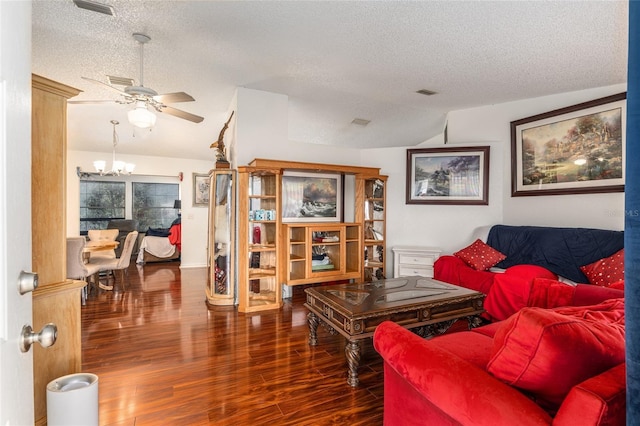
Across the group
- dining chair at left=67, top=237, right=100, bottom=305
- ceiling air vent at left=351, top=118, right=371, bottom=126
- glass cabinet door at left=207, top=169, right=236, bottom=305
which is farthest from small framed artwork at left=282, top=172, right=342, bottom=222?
dining chair at left=67, top=237, right=100, bottom=305

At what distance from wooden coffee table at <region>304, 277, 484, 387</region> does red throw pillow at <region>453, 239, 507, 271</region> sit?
1.05m

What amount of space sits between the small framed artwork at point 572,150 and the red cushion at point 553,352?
3318 mm

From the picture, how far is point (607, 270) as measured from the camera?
9.14ft

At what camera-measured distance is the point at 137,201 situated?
7.84 metres

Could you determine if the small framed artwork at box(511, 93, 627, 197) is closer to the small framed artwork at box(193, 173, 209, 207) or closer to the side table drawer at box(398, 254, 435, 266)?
the side table drawer at box(398, 254, 435, 266)

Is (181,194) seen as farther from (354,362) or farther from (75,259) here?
(354,362)

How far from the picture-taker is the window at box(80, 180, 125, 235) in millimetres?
7465

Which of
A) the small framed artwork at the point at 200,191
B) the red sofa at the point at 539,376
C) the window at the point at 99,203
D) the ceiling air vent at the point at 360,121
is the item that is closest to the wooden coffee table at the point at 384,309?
the red sofa at the point at 539,376

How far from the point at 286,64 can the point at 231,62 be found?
0.58 m

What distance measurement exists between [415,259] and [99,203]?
770cm

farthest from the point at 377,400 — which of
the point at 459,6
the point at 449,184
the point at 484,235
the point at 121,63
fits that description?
the point at 121,63

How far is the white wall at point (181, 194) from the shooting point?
6352mm

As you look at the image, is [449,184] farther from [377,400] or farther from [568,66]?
[377,400]

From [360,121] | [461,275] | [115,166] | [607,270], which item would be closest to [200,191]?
[115,166]
